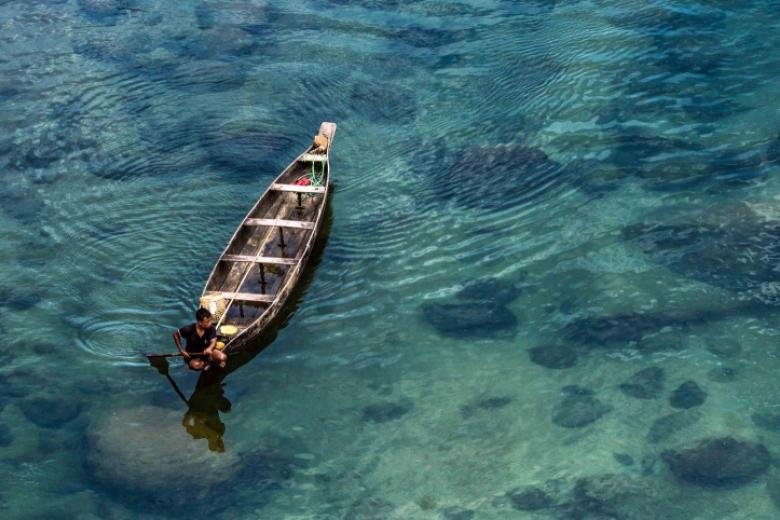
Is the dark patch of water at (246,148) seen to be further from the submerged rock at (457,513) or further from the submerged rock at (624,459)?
the submerged rock at (624,459)

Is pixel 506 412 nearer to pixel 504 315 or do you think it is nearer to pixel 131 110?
pixel 504 315

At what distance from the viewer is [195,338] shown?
52.2 ft

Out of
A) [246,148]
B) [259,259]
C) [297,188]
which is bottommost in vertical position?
[259,259]

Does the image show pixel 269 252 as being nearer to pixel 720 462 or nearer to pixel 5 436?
pixel 5 436

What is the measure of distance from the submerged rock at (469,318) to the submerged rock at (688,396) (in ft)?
11.9

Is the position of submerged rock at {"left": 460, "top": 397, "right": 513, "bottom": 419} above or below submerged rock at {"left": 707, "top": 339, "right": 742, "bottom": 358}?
above

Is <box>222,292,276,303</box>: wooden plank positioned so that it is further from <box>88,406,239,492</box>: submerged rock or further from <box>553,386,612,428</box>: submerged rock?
<box>553,386,612,428</box>: submerged rock

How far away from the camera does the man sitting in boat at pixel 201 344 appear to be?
15.7 meters

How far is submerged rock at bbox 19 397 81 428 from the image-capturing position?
1622cm

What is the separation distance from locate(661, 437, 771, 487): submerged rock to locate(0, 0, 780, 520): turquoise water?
56 mm

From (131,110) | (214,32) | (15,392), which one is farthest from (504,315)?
(214,32)

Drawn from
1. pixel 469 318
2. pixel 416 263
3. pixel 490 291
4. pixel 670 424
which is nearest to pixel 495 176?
pixel 416 263

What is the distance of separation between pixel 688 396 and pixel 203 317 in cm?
970

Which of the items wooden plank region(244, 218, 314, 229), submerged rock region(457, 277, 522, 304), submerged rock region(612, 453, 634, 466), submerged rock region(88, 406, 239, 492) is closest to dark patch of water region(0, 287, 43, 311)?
submerged rock region(88, 406, 239, 492)
